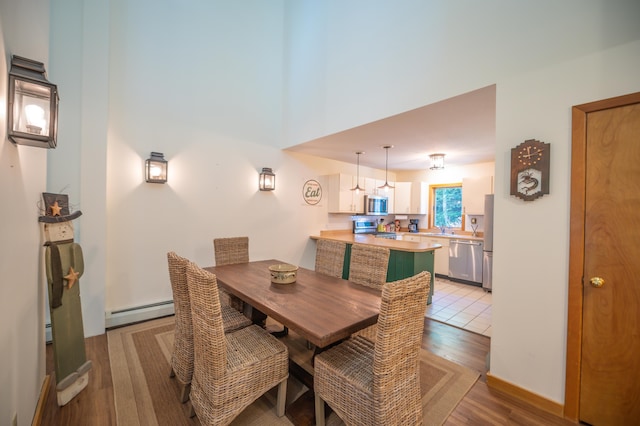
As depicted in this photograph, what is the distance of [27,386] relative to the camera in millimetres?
1572

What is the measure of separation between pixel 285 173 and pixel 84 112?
2.67 metres

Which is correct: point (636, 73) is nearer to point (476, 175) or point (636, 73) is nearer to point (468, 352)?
point (468, 352)

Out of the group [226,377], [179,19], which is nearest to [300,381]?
[226,377]

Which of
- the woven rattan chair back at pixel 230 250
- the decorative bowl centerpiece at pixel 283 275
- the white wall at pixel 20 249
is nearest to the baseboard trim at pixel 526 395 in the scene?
the decorative bowl centerpiece at pixel 283 275

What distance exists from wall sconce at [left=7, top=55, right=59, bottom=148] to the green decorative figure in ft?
2.26

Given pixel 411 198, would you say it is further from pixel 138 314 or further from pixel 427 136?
pixel 138 314

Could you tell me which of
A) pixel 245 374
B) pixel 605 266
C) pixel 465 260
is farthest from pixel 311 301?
pixel 465 260

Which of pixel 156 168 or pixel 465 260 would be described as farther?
pixel 465 260

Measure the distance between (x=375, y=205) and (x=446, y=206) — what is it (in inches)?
75.1

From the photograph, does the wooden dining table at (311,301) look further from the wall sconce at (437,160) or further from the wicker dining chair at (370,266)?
the wall sconce at (437,160)

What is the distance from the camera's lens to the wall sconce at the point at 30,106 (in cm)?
138

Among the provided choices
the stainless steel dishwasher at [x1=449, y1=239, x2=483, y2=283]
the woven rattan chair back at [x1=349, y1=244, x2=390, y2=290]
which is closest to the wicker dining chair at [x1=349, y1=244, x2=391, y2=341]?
the woven rattan chair back at [x1=349, y1=244, x2=390, y2=290]

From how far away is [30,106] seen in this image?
4.73 ft

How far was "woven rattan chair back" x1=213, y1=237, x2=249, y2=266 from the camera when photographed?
3.13m
